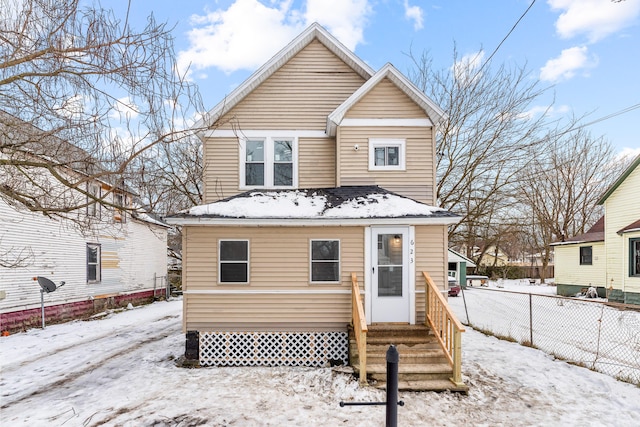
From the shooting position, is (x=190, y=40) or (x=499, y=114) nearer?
(x=190, y=40)

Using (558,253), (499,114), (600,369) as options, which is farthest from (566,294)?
(600,369)

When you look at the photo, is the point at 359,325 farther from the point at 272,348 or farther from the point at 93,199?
the point at 93,199

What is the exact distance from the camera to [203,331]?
7.41 meters

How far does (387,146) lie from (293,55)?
363 cm

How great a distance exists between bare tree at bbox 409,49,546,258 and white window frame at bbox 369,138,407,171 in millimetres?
5365

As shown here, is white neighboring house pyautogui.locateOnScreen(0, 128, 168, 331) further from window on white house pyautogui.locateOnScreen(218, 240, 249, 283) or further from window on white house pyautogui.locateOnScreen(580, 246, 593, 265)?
window on white house pyautogui.locateOnScreen(580, 246, 593, 265)

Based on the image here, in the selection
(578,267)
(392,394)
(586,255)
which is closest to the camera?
(392,394)

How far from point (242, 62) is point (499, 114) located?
386 inches

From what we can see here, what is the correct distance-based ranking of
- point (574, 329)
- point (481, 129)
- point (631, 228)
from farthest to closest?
point (631, 228) → point (481, 129) → point (574, 329)

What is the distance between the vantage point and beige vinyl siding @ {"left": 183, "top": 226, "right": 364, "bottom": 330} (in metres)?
7.44

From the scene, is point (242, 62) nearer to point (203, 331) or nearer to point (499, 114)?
point (203, 331)

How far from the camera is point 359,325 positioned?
6438 millimetres

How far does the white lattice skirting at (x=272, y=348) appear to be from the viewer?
24.1ft

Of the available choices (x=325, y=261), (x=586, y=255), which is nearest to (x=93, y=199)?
(x=325, y=261)
